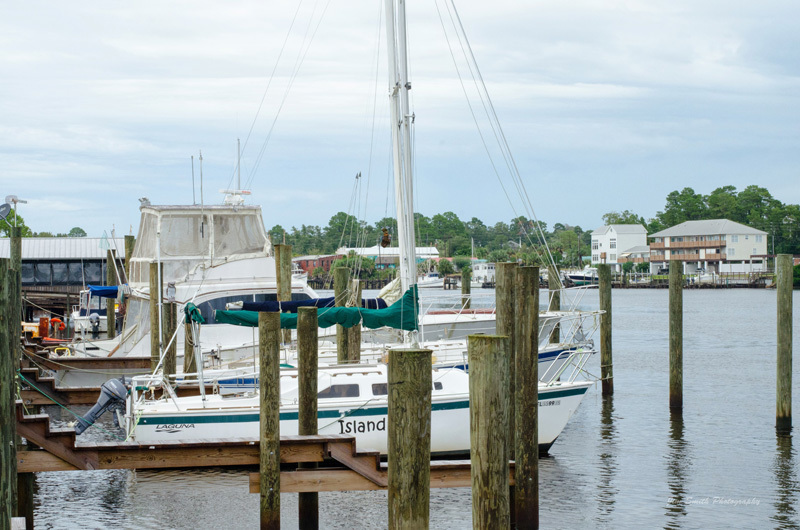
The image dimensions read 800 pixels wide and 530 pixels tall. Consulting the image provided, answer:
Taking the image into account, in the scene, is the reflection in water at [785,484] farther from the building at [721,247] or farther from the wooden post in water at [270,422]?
the building at [721,247]

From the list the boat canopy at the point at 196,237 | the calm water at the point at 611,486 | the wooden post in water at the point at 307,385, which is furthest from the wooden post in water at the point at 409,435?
the boat canopy at the point at 196,237

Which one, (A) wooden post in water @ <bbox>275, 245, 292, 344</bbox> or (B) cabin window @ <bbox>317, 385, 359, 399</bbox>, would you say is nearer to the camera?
(B) cabin window @ <bbox>317, 385, 359, 399</bbox>

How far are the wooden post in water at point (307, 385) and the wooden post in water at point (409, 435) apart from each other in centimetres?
484

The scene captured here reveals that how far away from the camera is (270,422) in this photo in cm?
1130

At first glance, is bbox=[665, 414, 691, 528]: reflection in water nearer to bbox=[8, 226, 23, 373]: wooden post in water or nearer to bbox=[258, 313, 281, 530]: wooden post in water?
bbox=[258, 313, 281, 530]: wooden post in water

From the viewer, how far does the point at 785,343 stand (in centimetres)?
1938

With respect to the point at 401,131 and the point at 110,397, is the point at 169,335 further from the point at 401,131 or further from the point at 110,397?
the point at 401,131

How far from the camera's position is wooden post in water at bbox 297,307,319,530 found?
1291 centimetres

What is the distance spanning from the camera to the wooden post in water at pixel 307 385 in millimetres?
12906

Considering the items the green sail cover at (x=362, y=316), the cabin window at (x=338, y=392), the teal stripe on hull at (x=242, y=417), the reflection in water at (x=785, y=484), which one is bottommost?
the reflection in water at (x=785, y=484)

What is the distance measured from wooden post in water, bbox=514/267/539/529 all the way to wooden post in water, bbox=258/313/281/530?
11.5ft

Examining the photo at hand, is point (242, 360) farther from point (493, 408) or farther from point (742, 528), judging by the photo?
point (493, 408)

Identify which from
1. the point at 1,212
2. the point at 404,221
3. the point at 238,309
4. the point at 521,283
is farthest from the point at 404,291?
the point at 1,212

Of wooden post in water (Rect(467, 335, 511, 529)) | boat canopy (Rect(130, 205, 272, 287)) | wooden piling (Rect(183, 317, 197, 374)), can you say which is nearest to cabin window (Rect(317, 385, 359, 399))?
wooden piling (Rect(183, 317, 197, 374))
